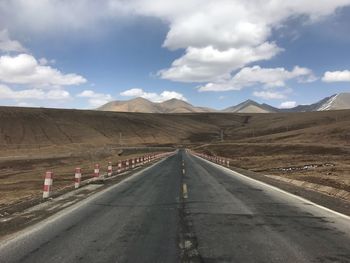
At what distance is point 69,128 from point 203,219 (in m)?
156

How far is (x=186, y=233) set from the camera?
9.76 meters

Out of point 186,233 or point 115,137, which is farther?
point 115,137

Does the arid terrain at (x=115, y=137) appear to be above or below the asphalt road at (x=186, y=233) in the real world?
above

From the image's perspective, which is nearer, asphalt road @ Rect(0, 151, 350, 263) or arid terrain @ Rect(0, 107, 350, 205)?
asphalt road @ Rect(0, 151, 350, 263)

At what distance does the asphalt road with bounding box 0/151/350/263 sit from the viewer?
7.80 m

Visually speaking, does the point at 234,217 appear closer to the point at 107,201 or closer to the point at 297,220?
the point at 297,220

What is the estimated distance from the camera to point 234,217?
12.1m

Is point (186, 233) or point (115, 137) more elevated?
point (115, 137)

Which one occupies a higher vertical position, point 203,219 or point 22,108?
point 22,108

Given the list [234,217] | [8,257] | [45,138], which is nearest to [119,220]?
[234,217]

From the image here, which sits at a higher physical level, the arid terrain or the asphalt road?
the arid terrain

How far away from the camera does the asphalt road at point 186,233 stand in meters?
7.80

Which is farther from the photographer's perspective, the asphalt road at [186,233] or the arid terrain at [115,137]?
the arid terrain at [115,137]

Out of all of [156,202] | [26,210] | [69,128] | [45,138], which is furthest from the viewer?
[69,128]
